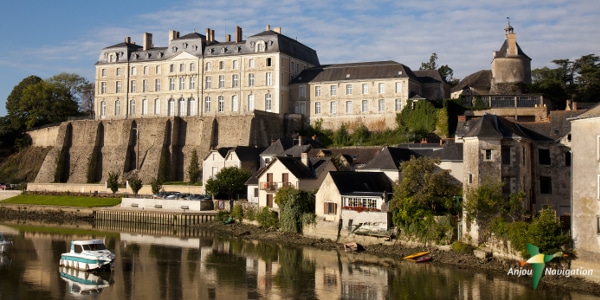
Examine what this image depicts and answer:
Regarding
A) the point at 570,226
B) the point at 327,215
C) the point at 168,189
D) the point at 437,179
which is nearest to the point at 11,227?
the point at 168,189

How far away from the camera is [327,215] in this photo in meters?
33.6

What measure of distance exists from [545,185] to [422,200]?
614 centimetres

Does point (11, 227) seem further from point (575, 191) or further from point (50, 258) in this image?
point (575, 191)

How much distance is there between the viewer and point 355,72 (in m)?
55.5

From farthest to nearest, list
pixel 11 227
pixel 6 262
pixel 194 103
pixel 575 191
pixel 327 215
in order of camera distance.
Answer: pixel 194 103, pixel 11 227, pixel 327 215, pixel 6 262, pixel 575 191

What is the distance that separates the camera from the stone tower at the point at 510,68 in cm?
4919

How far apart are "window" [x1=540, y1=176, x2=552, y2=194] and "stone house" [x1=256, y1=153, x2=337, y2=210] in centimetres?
1231

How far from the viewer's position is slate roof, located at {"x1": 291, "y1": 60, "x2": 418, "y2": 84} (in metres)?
53.7

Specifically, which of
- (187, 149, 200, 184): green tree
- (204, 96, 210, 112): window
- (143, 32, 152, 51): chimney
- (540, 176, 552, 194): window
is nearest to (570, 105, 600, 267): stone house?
(540, 176, 552, 194): window

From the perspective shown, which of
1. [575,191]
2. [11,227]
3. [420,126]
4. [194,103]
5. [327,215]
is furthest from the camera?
[194,103]

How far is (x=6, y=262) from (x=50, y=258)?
77.7 inches

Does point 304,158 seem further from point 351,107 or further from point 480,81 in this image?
point 480,81

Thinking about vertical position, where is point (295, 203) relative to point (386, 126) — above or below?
below

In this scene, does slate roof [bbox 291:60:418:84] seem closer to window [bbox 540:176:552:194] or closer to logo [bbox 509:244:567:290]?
window [bbox 540:176:552:194]
